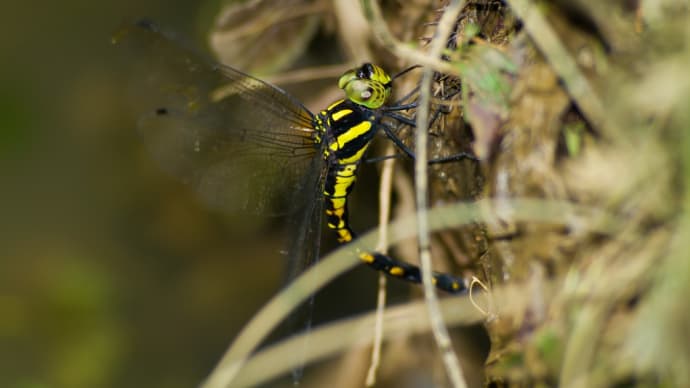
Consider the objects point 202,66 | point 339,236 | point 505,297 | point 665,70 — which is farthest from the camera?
point 339,236

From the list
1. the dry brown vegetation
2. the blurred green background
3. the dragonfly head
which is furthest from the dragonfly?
the blurred green background

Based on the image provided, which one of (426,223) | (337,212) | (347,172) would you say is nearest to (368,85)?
(347,172)

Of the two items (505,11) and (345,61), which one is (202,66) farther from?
(505,11)

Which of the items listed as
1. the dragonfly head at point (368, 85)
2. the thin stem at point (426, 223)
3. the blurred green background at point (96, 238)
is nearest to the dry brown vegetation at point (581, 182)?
the thin stem at point (426, 223)

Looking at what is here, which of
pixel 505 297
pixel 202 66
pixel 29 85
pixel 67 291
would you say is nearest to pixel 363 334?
pixel 505 297

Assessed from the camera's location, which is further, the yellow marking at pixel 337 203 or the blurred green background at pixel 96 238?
the blurred green background at pixel 96 238

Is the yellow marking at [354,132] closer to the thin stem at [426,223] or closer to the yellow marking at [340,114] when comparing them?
the yellow marking at [340,114]
